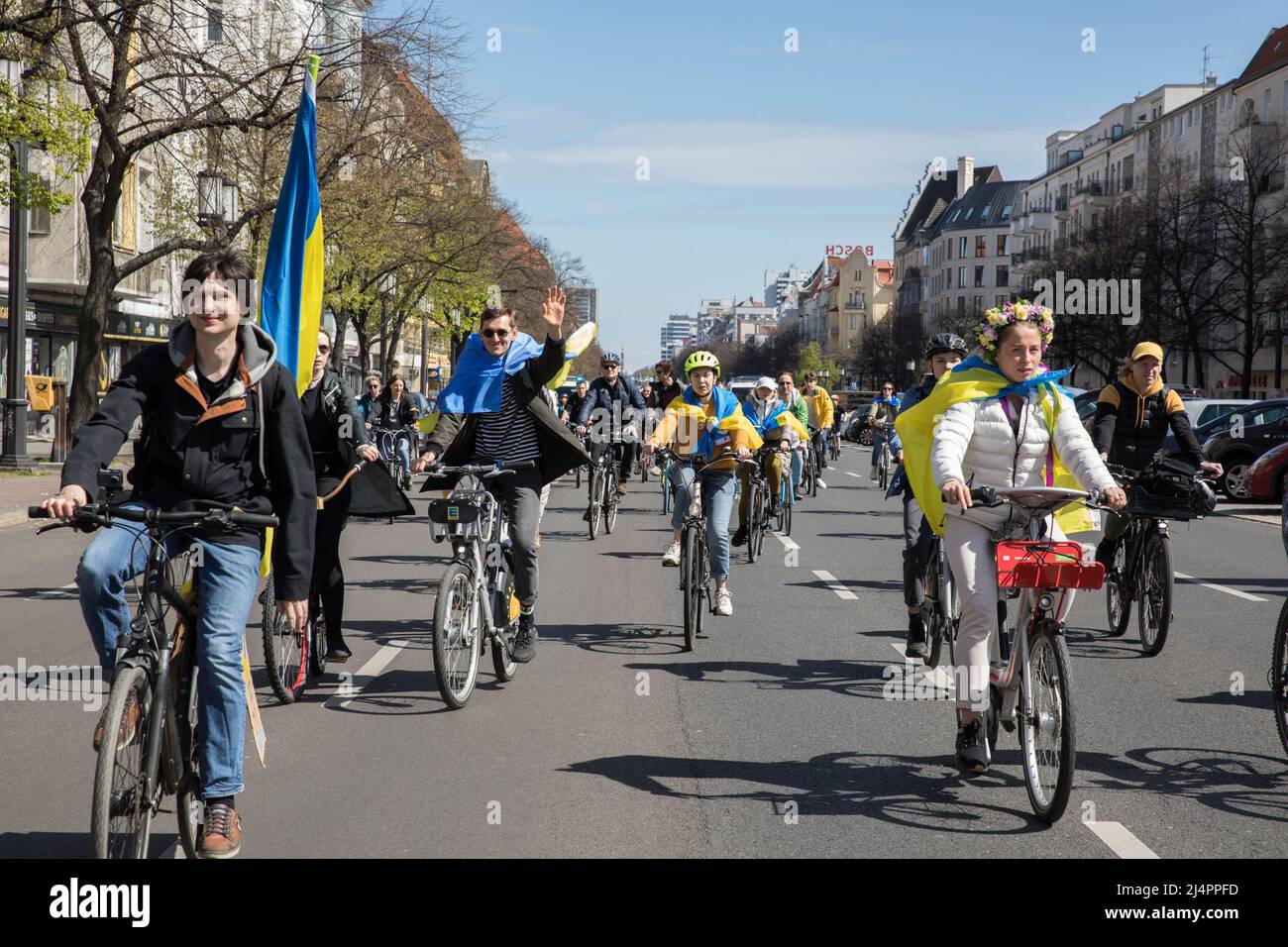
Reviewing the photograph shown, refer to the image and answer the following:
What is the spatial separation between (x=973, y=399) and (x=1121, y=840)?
1771 millimetres

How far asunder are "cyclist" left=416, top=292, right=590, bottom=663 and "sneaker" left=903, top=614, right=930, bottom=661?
2.26 m

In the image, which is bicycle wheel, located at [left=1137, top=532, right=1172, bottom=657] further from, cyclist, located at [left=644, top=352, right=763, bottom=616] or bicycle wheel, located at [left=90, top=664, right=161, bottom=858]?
bicycle wheel, located at [left=90, top=664, right=161, bottom=858]

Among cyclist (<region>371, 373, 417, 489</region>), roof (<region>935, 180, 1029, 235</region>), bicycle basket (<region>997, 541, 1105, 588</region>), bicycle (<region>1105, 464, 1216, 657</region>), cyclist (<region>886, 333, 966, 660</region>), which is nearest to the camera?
bicycle basket (<region>997, 541, 1105, 588</region>)

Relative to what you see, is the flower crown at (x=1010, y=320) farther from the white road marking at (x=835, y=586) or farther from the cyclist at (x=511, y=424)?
the white road marking at (x=835, y=586)

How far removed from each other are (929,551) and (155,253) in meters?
17.7

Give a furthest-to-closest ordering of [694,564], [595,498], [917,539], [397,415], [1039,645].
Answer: [397,415]
[595,498]
[694,564]
[917,539]
[1039,645]

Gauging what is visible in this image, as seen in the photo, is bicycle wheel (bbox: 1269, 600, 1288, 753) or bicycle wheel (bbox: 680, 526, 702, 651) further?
bicycle wheel (bbox: 680, 526, 702, 651)

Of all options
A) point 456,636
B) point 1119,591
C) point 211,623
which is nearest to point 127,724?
point 211,623

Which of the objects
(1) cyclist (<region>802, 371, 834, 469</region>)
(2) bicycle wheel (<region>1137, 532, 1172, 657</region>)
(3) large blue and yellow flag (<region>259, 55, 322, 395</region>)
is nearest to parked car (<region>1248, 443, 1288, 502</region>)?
(1) cyclist (<region>802, 371, 834, 469</region>)

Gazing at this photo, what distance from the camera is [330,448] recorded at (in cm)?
762

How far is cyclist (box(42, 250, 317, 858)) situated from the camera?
4340 mm

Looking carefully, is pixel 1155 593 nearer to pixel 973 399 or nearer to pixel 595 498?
pixel 973 399
